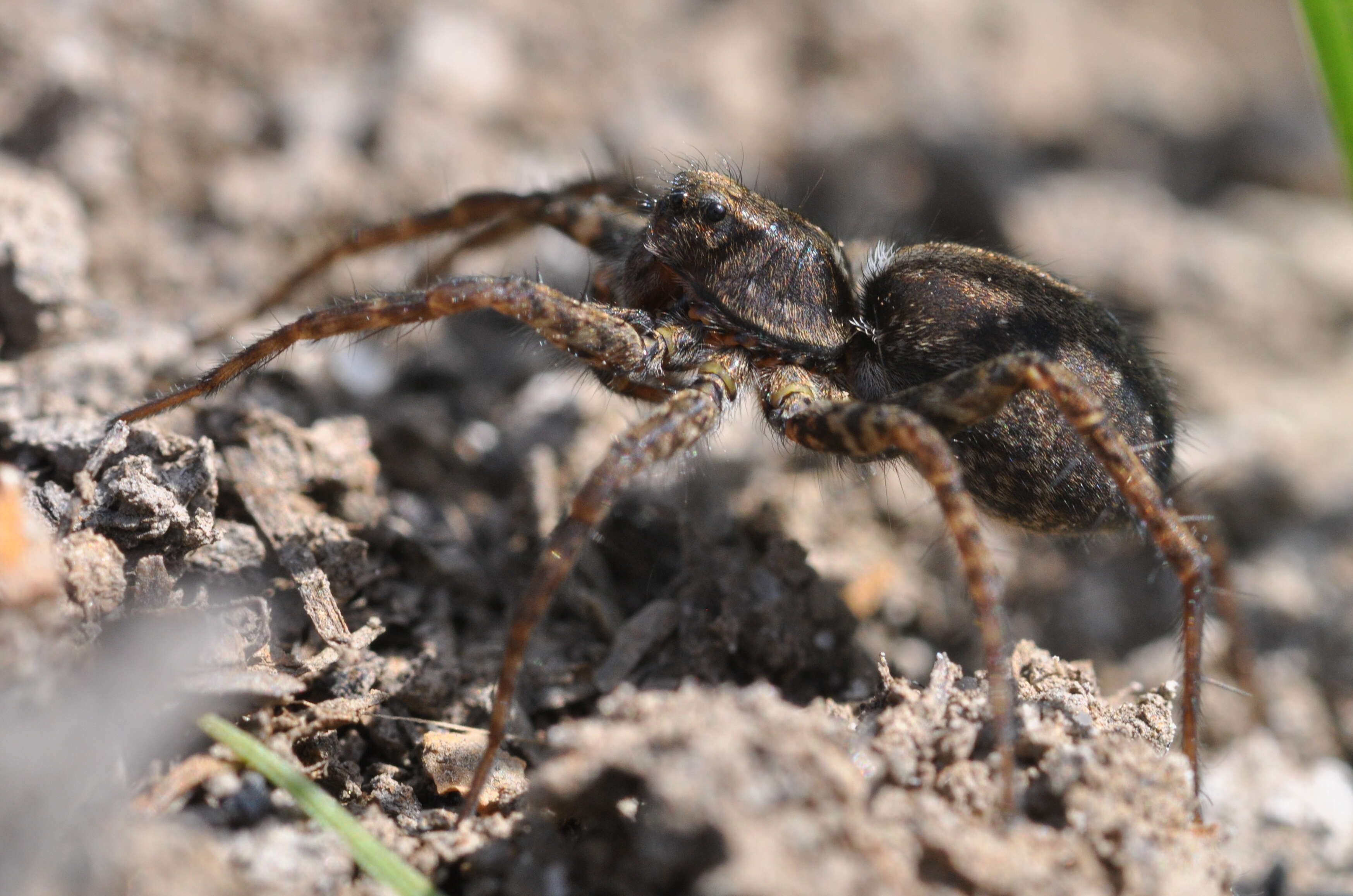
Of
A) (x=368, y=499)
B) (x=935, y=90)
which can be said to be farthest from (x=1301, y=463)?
(x=368, y=499)

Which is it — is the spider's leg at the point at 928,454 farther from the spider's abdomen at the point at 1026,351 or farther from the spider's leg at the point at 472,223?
the spider's leg at the point at 472,223

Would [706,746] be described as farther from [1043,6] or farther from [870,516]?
[1043,6]

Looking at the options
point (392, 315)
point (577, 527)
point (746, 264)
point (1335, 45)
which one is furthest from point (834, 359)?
point (1335, 45)

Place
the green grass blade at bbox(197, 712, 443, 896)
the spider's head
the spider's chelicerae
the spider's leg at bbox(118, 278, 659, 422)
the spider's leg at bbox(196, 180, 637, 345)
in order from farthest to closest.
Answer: the spider's leg at bbox(196, 180, 637, 345) → the spider's head → the spider's leg at bbox(118, 278, 659, 422) → the spider's chelicerae → the green grass blade at bbox(197, 712, 443, 896)

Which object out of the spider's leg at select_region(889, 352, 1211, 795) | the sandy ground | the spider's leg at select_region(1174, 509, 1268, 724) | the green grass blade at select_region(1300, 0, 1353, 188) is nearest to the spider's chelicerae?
the spider's leg at select_region(889, 352, 1211, 795)

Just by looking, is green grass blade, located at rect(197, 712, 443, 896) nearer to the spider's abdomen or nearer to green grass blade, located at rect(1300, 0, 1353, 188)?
the spider's abdomen

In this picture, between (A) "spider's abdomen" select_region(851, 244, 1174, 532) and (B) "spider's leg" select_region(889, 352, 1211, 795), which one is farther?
(A) "spider's abdomen" select_region(851, 244, 1174, 532)
